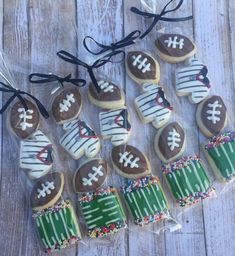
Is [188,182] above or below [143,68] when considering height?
below

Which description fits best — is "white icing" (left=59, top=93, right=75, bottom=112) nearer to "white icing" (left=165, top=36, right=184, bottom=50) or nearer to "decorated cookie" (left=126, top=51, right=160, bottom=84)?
"decorated cookie" (left=126, top=51, right=160, bottom=84)

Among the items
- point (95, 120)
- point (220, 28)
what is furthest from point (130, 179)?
point (220, 28)

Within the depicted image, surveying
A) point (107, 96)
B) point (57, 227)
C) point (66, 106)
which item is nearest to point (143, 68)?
point (107, 96)

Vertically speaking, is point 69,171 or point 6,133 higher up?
point 6,133

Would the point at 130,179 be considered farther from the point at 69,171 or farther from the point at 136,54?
the point at 136,54

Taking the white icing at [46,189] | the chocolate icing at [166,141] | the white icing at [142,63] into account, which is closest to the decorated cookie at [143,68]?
the white icing at [142,63]

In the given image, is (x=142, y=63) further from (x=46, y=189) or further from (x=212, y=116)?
(x=46, y=189)

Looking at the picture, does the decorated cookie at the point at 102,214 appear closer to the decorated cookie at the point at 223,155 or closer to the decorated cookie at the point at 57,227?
the decorated cookie at the point at 57,227
